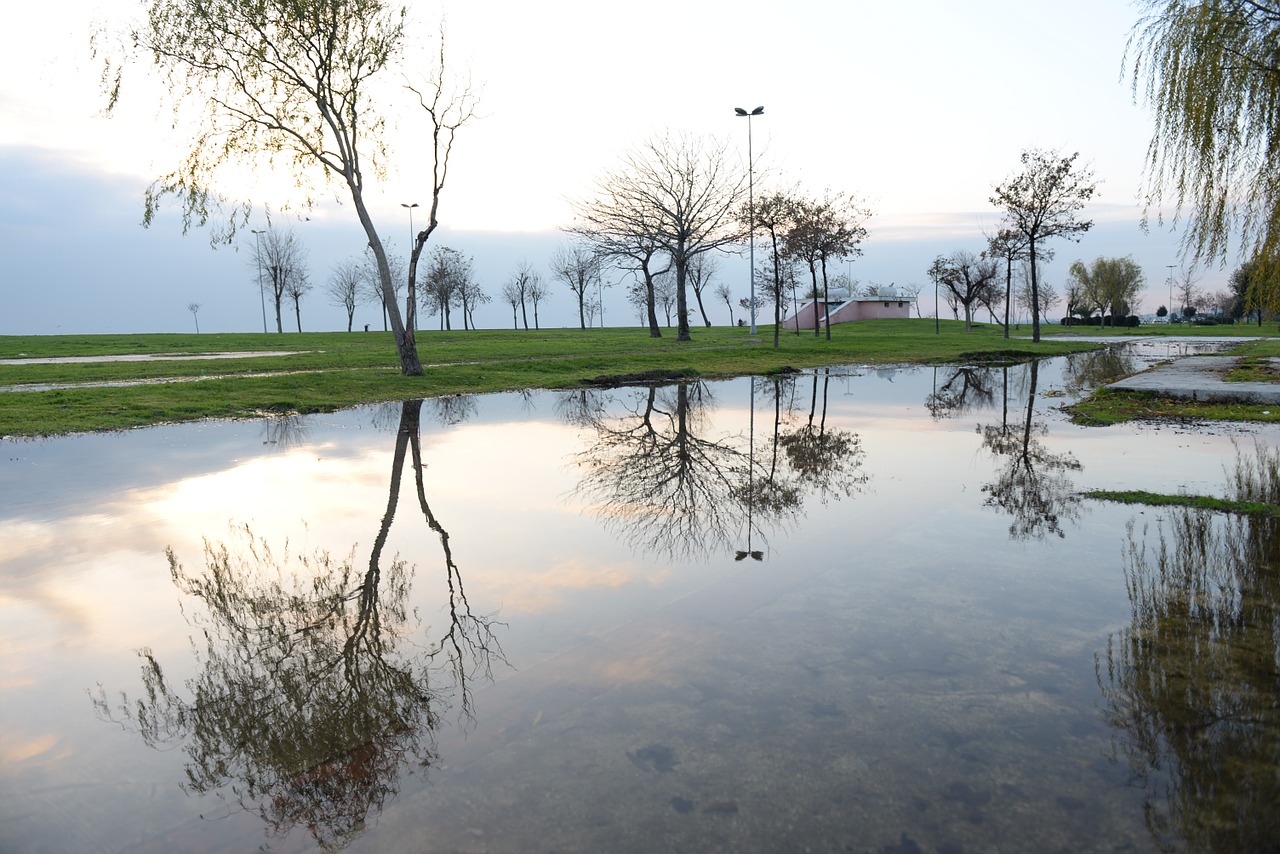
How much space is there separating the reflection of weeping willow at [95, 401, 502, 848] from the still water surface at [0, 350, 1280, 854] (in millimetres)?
22

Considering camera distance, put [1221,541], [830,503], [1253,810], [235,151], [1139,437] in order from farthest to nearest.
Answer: [235,151]
[1139,437]
[830,503]
[1221,541]
[1253,810]

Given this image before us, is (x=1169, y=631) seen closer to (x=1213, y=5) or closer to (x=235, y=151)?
(x=1213, y=5)

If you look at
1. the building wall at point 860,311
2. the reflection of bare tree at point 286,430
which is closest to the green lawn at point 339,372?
the reflection of bare tree at point 286,430

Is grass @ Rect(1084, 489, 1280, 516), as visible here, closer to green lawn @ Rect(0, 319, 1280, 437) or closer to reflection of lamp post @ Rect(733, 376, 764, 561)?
reflection of lamp post @ Rect(733, 376, 764, 561)

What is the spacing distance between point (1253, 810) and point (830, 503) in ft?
18.0

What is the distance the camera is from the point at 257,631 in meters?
5.21

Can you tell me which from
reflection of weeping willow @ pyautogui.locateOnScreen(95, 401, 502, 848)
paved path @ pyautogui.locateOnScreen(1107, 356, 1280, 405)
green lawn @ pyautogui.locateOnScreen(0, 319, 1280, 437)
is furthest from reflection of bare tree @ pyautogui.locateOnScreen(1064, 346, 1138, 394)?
reflection of weeping willow @ pyautogui.locateOnScreen(95, 401, 502, 848)

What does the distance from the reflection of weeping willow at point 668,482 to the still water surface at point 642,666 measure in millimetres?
89

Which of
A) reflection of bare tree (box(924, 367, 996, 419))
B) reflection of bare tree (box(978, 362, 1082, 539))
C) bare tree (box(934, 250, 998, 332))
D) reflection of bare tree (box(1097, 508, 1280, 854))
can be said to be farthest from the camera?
bare tree (box(934, 250, 998, 332))

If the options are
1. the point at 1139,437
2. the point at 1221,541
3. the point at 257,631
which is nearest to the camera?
the point at 257,631

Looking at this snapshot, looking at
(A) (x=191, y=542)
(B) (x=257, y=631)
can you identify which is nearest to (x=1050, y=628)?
(B) (x=257, y=631)

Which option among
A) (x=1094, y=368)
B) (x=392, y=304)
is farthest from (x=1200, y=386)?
(x=392, y=304)

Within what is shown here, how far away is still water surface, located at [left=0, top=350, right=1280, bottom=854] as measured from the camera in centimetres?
319

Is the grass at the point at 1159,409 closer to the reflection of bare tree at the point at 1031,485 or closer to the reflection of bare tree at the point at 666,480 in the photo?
the reflection of bare tree at the point at 1031,485
